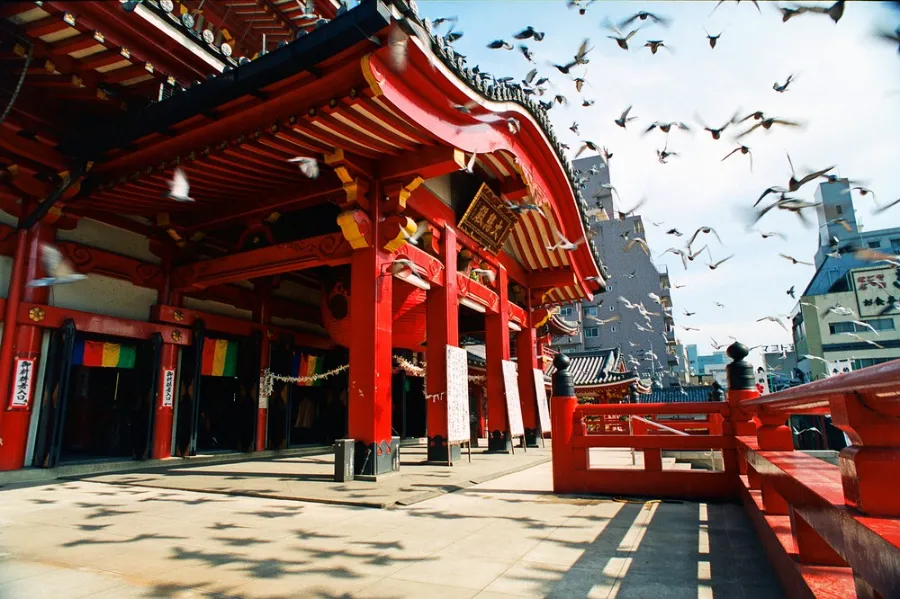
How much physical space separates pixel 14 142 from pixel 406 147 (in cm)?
586

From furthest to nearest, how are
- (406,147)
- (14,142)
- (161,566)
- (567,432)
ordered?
(406,147), (14,142), (567,432), (161,566)

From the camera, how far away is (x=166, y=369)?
33.0 feet

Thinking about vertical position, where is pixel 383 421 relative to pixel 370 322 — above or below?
below

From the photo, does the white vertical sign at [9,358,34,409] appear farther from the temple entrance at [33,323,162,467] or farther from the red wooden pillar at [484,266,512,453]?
the red wooden pillar at [484,266,512,453]

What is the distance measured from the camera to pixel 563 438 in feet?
22.1

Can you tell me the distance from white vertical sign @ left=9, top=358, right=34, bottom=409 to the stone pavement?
5.25 feet

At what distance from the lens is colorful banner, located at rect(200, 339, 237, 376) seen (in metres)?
11.1

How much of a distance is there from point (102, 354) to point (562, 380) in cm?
852

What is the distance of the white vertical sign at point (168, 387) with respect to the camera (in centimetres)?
997

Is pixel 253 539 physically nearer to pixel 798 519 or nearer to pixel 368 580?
pixel 368 580

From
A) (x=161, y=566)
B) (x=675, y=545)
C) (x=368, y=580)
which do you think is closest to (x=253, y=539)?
(x=161, y=566)

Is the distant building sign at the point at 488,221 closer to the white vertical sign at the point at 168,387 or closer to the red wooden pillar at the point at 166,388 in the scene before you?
the red wooden pillar at the point at 166,388

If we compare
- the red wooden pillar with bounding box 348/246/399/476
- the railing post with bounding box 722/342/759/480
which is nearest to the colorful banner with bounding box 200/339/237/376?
the red wooden pillar with bounding box 348/246/399/476

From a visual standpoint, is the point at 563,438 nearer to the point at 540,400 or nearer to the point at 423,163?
the point at 423,163
